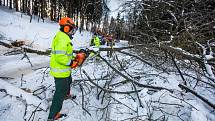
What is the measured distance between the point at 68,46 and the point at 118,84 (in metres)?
1.66

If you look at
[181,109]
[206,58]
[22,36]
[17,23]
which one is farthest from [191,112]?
[17,23]

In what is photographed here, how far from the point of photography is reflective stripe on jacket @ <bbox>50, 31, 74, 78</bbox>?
4.84 m

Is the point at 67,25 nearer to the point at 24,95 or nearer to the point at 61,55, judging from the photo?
the point at 61,55

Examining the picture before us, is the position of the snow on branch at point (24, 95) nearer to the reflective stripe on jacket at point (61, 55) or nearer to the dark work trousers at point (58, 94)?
the dark work trousers at point (58, 94)

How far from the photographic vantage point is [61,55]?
4840 mm

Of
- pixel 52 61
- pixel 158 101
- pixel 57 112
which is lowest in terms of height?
pixel 57 112

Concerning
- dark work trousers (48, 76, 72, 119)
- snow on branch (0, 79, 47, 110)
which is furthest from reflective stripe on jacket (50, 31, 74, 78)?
snow on branch (0, 79, 47, 110)

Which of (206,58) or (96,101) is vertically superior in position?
(206,58)

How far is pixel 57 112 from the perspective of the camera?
504 centimetres

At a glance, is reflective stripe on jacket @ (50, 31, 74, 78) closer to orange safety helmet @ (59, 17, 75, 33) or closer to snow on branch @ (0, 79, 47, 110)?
orange safety helmet @ (59, 17, 75, 33)

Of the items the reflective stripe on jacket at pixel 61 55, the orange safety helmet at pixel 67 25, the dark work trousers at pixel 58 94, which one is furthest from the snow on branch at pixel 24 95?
the orange safety helmet at pixel 67 25

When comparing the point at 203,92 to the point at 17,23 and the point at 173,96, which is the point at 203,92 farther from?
the point at 17,23

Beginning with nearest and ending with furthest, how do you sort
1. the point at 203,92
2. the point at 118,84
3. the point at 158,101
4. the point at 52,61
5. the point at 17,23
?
the point at 158,101
the point at 52,61
the point at 203,92
the point at 118,84
the point at 17,23

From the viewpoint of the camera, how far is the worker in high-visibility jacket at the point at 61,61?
4863 millimetres
